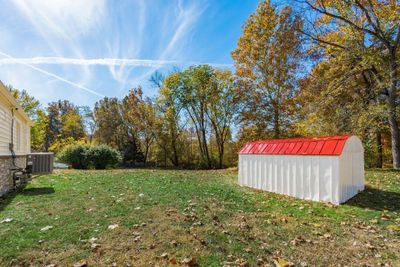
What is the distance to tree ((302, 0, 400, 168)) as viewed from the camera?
10391mm

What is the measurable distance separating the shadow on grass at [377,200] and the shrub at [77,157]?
14786mm

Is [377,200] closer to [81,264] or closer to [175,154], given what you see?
[81,264]

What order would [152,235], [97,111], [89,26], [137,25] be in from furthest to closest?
[97,111] < [137,25] < [89,26] < [152,235]

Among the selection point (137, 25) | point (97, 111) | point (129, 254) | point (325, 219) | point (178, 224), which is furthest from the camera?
point (97, 111)

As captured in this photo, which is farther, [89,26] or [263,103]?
[263,103]

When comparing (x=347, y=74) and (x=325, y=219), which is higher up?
(x=347, y=74)

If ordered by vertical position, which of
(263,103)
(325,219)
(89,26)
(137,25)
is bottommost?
(325,219)

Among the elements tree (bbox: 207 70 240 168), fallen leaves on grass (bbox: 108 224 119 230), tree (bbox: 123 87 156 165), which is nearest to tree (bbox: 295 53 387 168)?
tree (bbox: 207 70 240 168)

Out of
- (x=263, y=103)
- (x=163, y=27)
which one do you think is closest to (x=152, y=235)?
(x=163, y=27)

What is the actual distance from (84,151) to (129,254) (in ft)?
47.4

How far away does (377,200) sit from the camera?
18.7 feet

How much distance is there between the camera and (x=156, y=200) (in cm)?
561

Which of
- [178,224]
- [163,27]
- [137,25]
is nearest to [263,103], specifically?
[163,27]

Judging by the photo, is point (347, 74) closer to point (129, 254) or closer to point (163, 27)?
point (163, 27)
